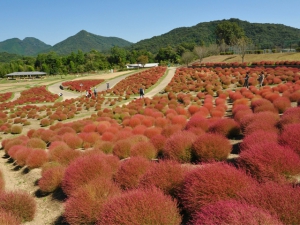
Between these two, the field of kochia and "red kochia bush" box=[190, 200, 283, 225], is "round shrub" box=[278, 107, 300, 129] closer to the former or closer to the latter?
the field of kochia

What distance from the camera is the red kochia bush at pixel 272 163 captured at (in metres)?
4.93

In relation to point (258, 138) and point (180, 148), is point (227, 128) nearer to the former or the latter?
point (180, 148)

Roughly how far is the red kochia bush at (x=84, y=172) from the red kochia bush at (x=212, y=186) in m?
3.60

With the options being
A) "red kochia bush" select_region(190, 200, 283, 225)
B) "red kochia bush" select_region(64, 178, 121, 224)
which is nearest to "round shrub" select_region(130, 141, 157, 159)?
"red kochia bush" select_region(64, 178, 121, 224)

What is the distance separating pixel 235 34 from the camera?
403 feet

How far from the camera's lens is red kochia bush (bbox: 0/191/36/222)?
6.92 metres

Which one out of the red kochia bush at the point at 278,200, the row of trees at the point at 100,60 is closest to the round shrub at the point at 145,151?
the red kochia bush at the point at 278,200

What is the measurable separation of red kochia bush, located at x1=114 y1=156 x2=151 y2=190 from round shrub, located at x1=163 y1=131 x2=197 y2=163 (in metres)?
1.35

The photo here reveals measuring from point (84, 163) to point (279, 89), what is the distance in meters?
19.1

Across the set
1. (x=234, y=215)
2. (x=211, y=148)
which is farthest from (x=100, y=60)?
(x=234, y=215)

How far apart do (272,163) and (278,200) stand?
154cm

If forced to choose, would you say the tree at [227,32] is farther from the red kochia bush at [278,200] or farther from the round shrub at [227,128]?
the red kochia bush at [278,200]

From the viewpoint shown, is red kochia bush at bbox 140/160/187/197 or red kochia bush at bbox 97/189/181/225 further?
red kochia bush at bbox 140/160/187/197

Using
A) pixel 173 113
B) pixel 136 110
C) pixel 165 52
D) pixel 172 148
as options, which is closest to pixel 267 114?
pixel 172 148
